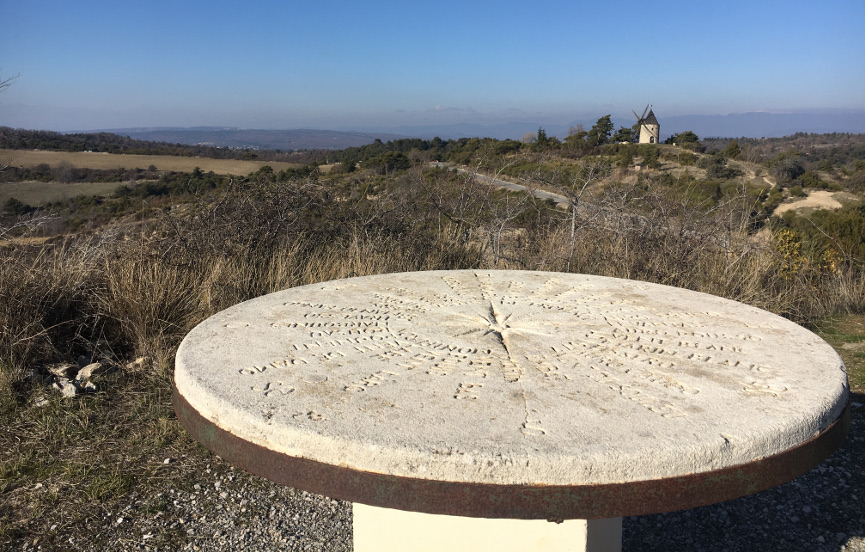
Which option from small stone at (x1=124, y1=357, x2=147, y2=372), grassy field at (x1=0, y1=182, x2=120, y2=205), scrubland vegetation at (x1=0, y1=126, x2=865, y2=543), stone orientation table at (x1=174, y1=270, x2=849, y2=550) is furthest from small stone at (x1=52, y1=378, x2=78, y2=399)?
grassy field at (x1=0, y1=182, x2=120, y2=205)

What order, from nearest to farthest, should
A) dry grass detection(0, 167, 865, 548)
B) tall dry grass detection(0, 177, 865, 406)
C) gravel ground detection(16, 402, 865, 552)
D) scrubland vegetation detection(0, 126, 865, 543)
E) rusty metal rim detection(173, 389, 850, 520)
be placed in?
rusty metal rim detection(173, 389, 850, 520) < gravel ground detection(16, 402, 865, 552) < dry grass detection(0, 167, 865, 548) < scrubland vegetation detection(0, 126, 865, 543) < tall dry grass detection(0, 177, 865, 406)

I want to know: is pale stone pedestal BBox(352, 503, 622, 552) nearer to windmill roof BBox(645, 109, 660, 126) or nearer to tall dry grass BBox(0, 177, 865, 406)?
tall dry grass BBox(0, 177, 865, 406)

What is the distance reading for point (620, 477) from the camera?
1.63m

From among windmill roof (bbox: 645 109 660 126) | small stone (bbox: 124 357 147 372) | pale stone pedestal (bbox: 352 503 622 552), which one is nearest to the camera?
pale stone pedestal (bbox: 352 503 622 552)

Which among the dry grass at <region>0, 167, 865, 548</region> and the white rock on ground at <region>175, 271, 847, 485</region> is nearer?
the white rock on ground at <region>175, 271, 847, 485</region>

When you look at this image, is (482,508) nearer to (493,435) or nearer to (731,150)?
(493,435)

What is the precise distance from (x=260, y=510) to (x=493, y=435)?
70.8 inches

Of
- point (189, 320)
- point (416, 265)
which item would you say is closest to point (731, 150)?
point (416, 265)

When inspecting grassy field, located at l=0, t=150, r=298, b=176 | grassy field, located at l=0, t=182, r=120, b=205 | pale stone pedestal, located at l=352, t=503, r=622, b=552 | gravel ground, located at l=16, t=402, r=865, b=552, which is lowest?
gravel ground, located at l=16, t=402, r=865, b=552

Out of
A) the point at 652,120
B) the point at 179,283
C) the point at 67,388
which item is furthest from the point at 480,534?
the point at 652,120

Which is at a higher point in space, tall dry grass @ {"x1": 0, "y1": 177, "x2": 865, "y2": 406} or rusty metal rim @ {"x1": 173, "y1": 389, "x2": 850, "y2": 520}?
rusty metal rim @ {"x1": 173, "y1": 389, "x2": 850, "y2": 520}

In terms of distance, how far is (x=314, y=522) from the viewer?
3016mm

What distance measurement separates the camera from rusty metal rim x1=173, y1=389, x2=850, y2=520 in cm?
160

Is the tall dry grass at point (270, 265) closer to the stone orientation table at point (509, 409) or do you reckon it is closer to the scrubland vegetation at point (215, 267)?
the scrubland vegetation at point (215, 267)
